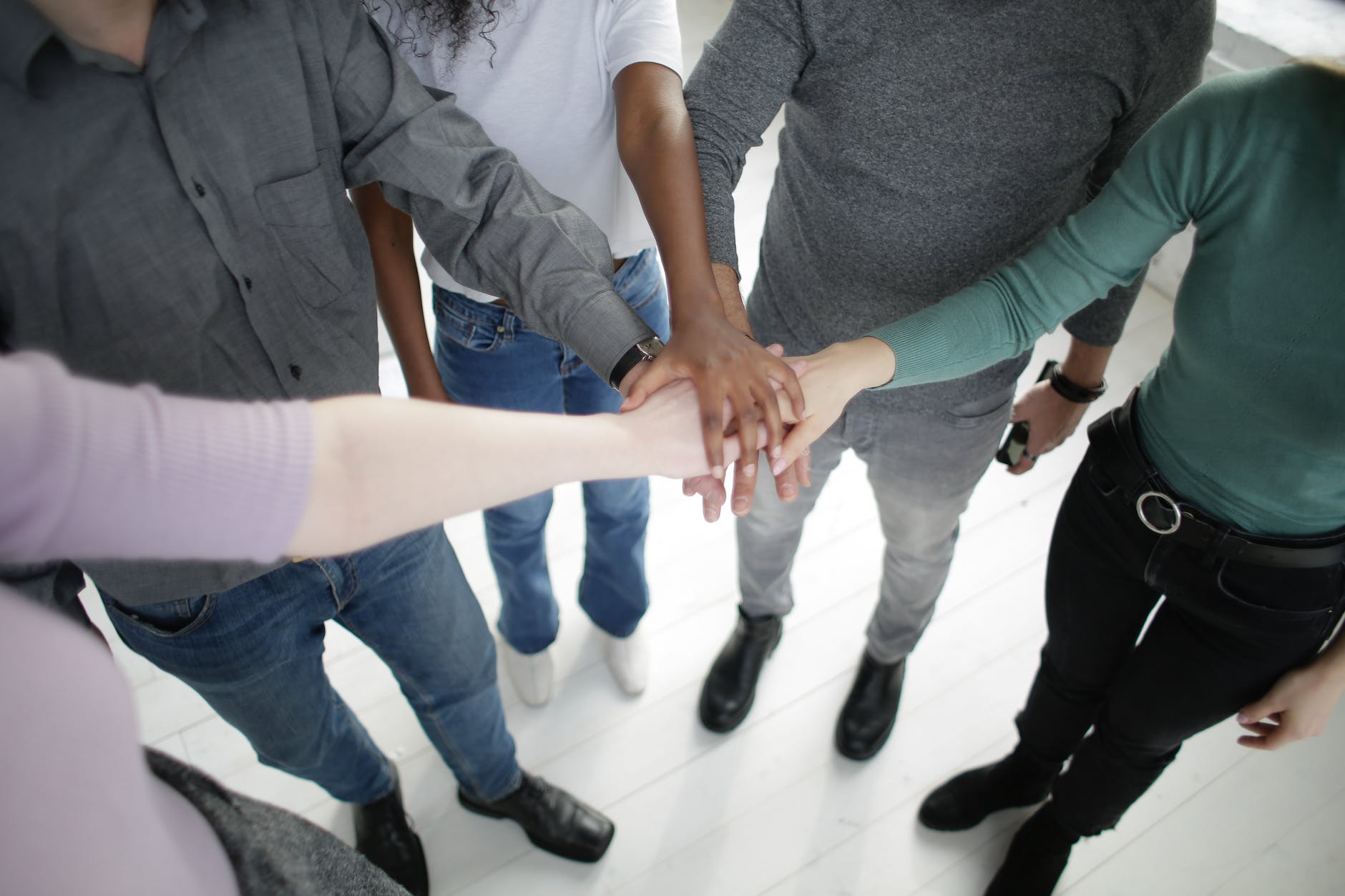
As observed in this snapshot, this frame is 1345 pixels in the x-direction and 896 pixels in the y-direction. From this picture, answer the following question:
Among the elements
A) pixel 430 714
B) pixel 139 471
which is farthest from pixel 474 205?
pixel 430 714

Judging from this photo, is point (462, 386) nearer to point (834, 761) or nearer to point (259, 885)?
point (259, 885)

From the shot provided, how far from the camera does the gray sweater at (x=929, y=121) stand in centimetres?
97

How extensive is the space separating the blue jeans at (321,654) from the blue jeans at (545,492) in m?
0.23

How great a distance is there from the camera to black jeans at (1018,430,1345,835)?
97cm

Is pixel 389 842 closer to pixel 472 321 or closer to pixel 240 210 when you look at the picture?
pixel 472 321

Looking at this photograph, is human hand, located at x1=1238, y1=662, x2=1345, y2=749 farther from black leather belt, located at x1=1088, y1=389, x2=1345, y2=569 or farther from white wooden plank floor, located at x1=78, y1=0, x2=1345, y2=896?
white wooden plank floor, located at x1=78, y1=0, x2=1345, y2=896

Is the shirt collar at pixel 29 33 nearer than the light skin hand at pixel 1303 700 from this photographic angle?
Yes

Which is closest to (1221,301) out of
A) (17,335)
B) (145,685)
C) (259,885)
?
(259,885)

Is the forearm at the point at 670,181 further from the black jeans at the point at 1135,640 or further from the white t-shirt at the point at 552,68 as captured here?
the black jeans at the point at 1135,640

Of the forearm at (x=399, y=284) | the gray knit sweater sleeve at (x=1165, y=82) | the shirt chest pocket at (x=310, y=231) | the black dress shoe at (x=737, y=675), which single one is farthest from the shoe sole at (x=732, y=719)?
the shirt chest pocket at (x=310, y=231)

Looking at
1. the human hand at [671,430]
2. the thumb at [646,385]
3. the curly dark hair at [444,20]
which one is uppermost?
the curly dark hair at [444,20]

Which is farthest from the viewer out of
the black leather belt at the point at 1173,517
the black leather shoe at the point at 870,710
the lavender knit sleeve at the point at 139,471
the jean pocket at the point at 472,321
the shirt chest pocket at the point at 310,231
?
the black leather shoe at the point at 870,710

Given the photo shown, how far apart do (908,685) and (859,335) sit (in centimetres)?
86

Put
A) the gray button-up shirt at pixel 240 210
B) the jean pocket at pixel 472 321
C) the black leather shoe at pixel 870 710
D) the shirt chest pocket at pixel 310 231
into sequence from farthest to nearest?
the black leather shoe at pixel 870 710 → the jean pocket at pixel 472 321 → the shirt chest pocket at pixel 310 231 → the gray button-up shirt at pixel 240 210
